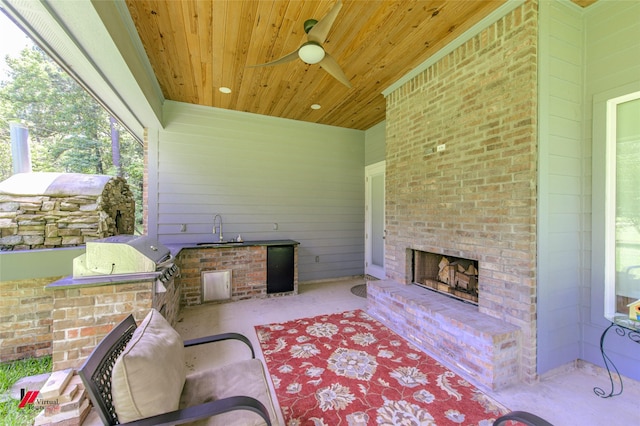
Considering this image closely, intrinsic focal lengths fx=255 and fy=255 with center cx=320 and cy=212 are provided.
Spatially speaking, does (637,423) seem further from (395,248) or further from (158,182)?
(158,182)

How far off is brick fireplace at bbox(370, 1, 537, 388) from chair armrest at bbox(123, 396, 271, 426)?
1874mm

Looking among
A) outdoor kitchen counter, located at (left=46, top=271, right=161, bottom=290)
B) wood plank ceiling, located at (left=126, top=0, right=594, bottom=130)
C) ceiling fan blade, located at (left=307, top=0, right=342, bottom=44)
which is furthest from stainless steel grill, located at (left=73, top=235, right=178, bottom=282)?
ceiling fan blade, located at (left=307, top=0, right=342, bottom=44)

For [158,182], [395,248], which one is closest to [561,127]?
[395,248]

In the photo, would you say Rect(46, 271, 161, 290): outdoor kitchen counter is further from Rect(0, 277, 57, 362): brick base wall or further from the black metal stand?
the black metal stand

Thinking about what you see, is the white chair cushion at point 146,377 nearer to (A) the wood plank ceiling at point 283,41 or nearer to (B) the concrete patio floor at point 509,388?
(B) the concrete patio floor at point 509,388

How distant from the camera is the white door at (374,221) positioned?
17.0 ft

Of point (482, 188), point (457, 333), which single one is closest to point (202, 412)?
point (457, 333)

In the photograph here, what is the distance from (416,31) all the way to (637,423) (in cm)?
353

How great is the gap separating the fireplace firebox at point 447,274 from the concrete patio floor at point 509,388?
0.85 m

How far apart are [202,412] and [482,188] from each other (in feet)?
8.88

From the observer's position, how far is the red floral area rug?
5.79ft

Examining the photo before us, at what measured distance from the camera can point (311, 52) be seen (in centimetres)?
223

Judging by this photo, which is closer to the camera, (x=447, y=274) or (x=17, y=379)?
(x=17, y=379)

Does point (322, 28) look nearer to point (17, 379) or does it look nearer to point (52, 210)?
point (52, 210)
